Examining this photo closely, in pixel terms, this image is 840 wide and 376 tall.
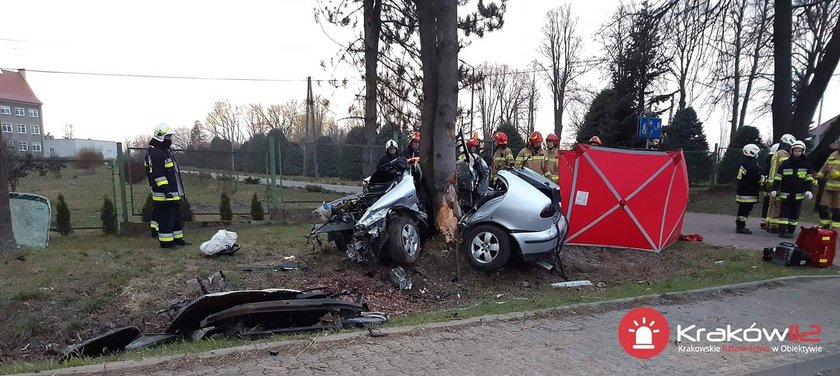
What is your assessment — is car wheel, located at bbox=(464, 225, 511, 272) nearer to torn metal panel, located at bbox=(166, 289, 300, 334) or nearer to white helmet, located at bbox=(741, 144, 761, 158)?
torn metal panel, located at bbox=(166, 289, 300, 334)

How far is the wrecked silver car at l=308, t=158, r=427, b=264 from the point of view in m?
6.06

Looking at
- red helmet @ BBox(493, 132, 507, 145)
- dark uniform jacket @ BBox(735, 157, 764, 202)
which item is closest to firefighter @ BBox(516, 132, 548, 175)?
red helmet @ BBox(493, 132, 507, 145)

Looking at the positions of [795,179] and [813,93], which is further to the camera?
[813,93]

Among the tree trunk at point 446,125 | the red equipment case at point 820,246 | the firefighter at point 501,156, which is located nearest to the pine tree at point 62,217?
the tree trunk at point 446,125

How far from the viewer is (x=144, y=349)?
160 inches

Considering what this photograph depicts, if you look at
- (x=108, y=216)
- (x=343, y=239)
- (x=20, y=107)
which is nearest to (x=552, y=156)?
(x=343, y=239)

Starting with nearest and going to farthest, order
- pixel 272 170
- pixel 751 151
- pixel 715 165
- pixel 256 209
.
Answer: pixel 751 151 → pixel 256 209 → pixel 272 170 → pixel 715 165

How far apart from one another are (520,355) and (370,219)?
9.08ft

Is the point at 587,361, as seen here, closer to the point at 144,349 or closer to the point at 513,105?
the point at 144,349

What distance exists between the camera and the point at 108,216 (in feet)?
35.2

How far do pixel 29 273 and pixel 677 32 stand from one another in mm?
14389

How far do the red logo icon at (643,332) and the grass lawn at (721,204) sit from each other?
1218 cm

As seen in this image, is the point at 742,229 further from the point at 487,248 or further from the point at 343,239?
the point at 343,239

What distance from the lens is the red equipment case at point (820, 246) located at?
7.27 metres
